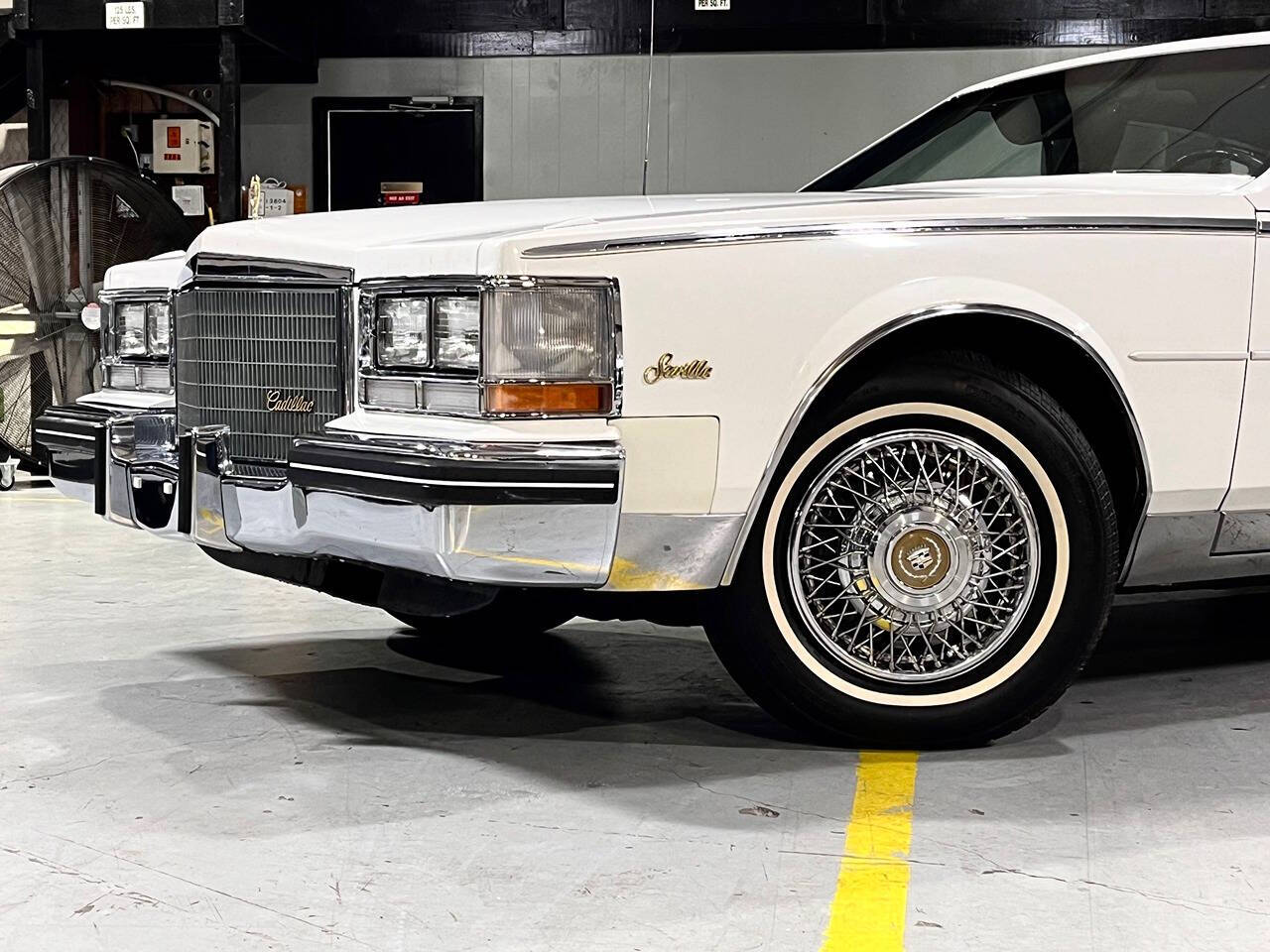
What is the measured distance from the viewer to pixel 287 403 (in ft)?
10.3

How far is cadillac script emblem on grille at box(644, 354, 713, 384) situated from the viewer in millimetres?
2754

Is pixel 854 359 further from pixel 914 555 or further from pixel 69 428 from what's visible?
pixel 69 428

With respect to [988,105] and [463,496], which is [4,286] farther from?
[463,496]

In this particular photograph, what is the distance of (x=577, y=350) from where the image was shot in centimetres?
274

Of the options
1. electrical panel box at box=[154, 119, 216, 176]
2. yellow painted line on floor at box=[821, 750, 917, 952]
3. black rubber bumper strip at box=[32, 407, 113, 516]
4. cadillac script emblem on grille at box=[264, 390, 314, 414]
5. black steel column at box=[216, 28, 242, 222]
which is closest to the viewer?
yellow painted line on floor at box=[821, 750, 917, 952]

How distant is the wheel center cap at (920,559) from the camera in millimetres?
3041

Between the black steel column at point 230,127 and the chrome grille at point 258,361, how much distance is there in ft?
21.1

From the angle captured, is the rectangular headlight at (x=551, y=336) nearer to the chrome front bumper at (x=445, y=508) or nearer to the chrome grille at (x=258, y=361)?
the chrome front bumper at (x=445, y=508)

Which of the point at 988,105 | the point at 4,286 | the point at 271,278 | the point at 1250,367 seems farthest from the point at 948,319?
the point at 4,286

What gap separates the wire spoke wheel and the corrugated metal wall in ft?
26.3

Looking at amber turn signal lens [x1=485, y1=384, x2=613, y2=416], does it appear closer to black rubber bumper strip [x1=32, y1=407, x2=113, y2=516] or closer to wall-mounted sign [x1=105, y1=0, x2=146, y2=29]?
black rubber bumper strip [x1=32, y1=407, x2=113, y2=516]

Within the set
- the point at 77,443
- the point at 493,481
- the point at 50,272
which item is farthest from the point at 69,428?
the point at 50,272

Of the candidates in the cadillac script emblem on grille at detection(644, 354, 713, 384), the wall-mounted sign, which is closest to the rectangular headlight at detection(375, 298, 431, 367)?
the cadillac script emblem on grille at detection(644, 354, 713, 384)

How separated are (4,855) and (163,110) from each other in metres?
10.1
